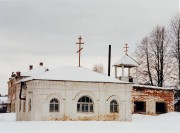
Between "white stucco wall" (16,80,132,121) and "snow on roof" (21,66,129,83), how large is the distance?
13.3 inches

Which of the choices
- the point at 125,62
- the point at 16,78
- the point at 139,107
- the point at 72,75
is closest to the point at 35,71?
the point at 16,78

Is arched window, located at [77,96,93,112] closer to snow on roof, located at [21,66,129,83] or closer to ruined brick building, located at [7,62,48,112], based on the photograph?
snow on roof, located at [21,66,129,83]

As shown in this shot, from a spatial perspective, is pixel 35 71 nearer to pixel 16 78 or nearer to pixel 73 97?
pixel 16 78

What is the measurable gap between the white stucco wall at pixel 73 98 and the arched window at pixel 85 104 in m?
0.28

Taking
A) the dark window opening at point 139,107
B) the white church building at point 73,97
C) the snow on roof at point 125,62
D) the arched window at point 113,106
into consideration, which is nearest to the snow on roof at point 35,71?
the snow on roof at point 125,62

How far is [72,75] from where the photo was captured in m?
31.0

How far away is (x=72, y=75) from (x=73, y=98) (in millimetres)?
1994

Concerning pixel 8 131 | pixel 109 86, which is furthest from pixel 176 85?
pixel 8 131

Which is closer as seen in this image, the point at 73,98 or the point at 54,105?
the point at 54,105

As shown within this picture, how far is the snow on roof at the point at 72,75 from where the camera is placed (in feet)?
98.6

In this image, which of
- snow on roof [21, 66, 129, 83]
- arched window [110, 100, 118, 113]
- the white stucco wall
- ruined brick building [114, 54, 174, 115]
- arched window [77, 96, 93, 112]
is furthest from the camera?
ruined brick building [114, 54, 174, 115]

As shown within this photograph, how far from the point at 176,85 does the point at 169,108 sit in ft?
19.1

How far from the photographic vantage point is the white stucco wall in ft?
96.1

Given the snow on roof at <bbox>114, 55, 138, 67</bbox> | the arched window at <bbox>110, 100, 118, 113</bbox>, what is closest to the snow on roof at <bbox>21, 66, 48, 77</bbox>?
the snow on roof at <bbox>114, 55, 138, 67</bbox>
